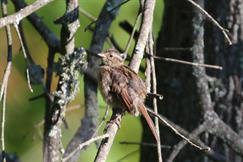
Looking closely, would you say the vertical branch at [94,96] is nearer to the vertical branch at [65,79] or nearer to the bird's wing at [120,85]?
the bird's wing at [120,85]

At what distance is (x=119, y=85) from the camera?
5.21 meters

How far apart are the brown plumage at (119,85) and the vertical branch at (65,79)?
57 centimetres

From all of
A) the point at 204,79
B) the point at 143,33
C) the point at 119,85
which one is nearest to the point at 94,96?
the point at 119,85

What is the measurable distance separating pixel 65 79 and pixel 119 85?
0.92 m

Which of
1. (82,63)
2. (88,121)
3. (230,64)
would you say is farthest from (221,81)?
(82,63)

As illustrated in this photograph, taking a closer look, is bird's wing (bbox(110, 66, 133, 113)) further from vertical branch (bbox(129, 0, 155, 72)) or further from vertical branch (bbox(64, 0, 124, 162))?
vertical branch (bbox(129, 0, 155, 72))

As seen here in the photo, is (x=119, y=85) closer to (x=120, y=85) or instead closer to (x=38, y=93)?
(x=120, y=85)

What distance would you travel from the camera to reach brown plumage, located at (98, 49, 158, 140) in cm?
495

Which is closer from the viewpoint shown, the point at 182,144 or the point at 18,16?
the point at 18,16

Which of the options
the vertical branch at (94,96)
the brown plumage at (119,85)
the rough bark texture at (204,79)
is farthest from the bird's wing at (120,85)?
the rough bark texture at (204,79)

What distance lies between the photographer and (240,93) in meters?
5.26

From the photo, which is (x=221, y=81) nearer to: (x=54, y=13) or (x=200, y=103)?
(x=200, y=103)

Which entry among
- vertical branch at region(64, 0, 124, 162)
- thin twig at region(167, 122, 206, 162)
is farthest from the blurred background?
thin twig at region(167, 122, 206, 162)

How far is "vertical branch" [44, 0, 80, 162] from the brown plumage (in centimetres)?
57
